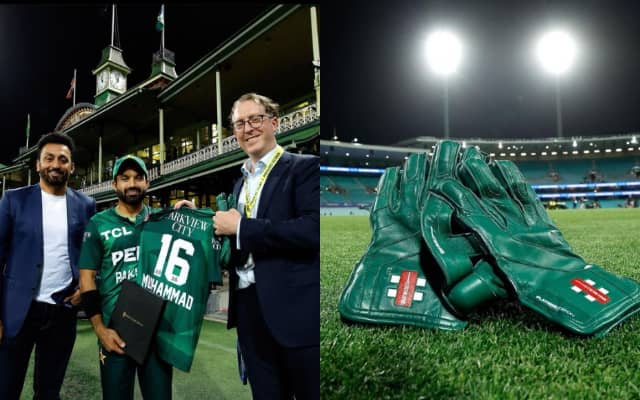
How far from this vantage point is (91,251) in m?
1.25

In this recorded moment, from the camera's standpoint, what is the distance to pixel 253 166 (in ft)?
4.01

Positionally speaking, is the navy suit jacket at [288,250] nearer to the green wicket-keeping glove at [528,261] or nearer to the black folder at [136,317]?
the black folder at [136,317]

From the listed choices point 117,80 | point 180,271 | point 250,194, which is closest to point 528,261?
point 250,194

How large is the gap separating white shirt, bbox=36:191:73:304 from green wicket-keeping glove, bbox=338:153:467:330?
42.6 inches

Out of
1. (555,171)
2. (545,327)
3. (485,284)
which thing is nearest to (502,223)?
(485,284)

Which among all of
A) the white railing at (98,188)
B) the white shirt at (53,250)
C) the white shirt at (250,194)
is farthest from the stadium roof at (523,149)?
the white shirt at (250,194)

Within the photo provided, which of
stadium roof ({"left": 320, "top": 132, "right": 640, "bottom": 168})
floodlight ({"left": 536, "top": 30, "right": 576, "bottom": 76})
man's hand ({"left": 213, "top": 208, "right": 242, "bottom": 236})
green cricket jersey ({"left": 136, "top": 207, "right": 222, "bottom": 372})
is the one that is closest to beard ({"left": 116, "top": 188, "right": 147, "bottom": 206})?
green cricket jersey ({"left": 136, "top": 207, "right": 222, "bottom": 372})

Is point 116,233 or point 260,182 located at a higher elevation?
point 260,182

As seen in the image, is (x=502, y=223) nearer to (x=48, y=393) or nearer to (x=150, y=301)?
Result: (x=150, y=301)

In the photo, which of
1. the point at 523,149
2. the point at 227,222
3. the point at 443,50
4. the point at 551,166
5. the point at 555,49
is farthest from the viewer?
the point at 551,166

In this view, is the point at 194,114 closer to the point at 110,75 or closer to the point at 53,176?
the point at 110,75

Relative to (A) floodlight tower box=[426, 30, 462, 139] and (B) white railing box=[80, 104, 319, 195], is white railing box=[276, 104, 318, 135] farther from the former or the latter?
(A) floodlight tower box=[426, 30, 462, 139]

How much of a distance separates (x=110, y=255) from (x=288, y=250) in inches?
23.8

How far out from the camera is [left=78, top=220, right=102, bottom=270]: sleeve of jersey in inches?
48.8
